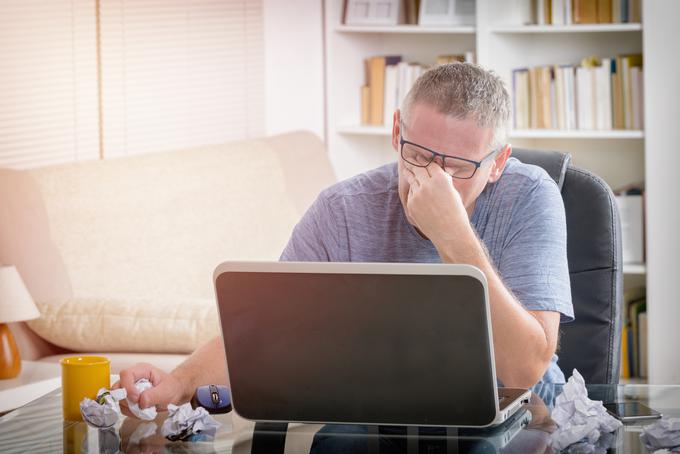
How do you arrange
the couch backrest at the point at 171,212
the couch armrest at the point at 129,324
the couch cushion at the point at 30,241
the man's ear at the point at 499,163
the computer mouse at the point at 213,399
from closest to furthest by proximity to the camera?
the computer mouse at the point at 213,399
the man's ear at the point at 499,163
the couch armrest at the point at 129,324
the couch cushion at the point at 30,241
the couch backrest at the point at 171,212

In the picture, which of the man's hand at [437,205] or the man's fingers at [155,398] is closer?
the man's fingers at [155,398]

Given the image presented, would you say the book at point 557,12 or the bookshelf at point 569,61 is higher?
the book at point 557,12

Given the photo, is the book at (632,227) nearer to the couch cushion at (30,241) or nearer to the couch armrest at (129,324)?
the couch armrest at (129,324)

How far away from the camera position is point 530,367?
4.78 ft

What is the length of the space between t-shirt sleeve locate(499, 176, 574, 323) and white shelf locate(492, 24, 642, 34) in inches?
76.9

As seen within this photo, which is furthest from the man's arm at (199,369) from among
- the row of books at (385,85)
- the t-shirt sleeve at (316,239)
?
the row of books at (385,85)

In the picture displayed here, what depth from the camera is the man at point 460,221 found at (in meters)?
1.46

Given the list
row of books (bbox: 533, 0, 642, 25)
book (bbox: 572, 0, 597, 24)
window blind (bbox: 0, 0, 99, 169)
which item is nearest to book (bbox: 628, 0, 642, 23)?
row of books (bbox: 533, 0, 642, 25)

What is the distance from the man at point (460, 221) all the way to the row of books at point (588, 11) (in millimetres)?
2016

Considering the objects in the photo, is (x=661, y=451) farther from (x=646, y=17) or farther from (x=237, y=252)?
(x=646, y=17)

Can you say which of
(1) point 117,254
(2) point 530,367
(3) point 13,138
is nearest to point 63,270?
(1) point 117,254

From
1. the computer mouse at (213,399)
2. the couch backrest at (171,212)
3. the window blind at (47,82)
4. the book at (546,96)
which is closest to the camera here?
the computer mouse at (213,399)

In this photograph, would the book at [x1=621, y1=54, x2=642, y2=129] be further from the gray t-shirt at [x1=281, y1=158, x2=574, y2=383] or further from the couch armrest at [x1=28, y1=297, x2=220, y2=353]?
the gray t-shirt at [x1=281, y1=158, x2=574, y2=383]

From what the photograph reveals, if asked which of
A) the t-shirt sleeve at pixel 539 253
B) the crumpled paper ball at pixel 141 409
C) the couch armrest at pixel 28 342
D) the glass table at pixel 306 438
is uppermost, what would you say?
the t-shirt sleeve at pixel 539 253
